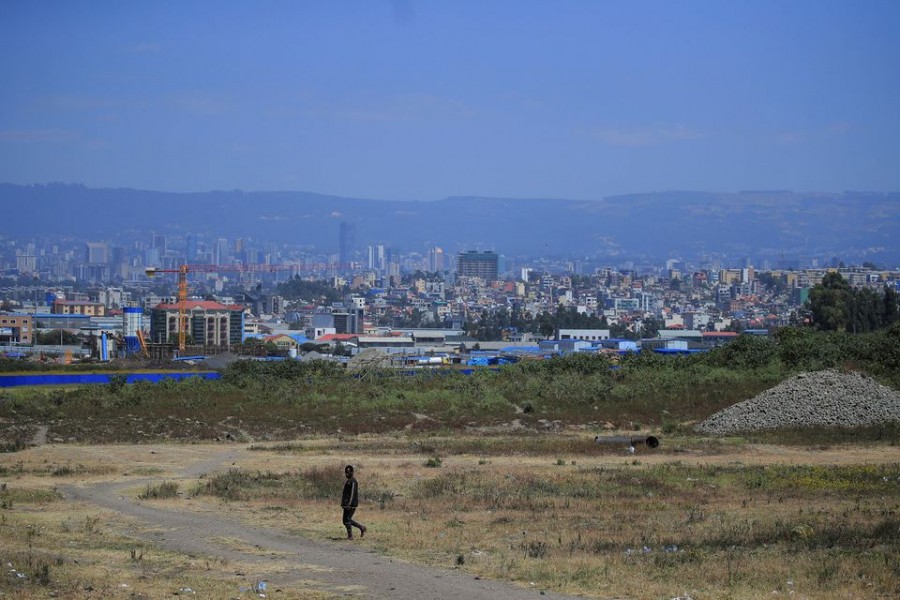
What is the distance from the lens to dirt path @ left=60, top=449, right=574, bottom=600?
15266 mm

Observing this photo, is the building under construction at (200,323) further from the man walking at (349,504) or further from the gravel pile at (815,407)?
the man walking at (349,504)

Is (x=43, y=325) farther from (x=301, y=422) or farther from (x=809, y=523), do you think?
(x=809, y=523)

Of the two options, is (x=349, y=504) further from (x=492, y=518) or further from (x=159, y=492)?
(x=159, y=492)

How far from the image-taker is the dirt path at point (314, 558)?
15.3m

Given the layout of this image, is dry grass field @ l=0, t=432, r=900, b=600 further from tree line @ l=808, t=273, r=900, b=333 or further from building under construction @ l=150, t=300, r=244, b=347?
building under construction @ l=150, t=300, r=244, b=347

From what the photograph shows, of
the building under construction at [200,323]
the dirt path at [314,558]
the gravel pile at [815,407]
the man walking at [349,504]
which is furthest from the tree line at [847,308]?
the man walking at [349,504]

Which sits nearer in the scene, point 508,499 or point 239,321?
point 508,499

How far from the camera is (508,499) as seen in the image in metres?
23.4

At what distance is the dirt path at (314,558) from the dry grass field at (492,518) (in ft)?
0.31

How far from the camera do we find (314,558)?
1752 centimetres

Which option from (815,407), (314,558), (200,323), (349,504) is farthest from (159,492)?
(200,323)

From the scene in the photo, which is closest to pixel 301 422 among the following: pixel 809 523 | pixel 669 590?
pixel 809 523

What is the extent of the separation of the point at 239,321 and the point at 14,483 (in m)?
154

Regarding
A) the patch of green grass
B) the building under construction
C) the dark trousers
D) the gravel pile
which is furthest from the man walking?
the building under construction
